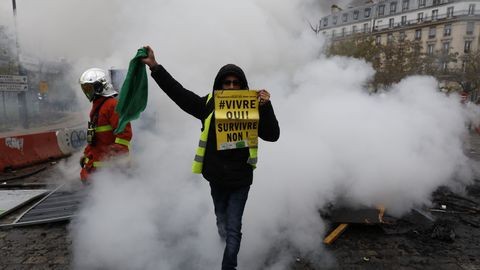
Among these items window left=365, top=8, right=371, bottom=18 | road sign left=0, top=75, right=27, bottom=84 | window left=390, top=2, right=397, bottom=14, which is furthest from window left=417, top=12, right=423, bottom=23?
road sign left=0, top=75, right=27, bottom=84

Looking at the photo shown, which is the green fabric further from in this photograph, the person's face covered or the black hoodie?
the person's face covered

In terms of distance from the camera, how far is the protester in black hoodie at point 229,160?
2.55 metres

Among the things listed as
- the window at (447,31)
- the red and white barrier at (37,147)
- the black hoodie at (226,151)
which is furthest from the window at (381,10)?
the black hoodie at (226,151)

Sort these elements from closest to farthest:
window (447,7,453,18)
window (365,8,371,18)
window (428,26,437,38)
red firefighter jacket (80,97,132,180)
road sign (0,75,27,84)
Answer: red firefighter jacket (80,97,132,180), road sign (0,75,27,84), window (447,7,453,18), window (428,26,437,38), window (365,8,371,18)

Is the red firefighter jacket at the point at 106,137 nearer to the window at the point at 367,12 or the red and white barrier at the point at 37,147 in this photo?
the red and white barrier at the point at 37,147

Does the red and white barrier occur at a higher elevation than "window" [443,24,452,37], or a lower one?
lower

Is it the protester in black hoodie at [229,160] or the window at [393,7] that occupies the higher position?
the window at [393,7]

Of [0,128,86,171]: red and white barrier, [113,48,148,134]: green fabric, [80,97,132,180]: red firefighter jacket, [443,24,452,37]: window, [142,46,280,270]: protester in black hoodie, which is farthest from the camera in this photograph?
[443,24,452,37]: window

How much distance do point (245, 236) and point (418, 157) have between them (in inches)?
107

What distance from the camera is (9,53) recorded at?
11273 mm

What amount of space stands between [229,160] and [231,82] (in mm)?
570

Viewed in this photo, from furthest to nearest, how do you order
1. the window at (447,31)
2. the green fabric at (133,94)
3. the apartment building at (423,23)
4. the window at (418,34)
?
the window at (418,34) → the window at (447,31) → the apartment building at (423,23) → the green fabric at (133,94)

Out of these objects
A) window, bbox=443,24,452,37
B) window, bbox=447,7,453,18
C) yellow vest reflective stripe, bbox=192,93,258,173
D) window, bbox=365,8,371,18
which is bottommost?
yellow vest reflective stripe, bbox=192,93,258,173

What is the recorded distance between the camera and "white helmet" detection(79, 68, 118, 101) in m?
3.50
